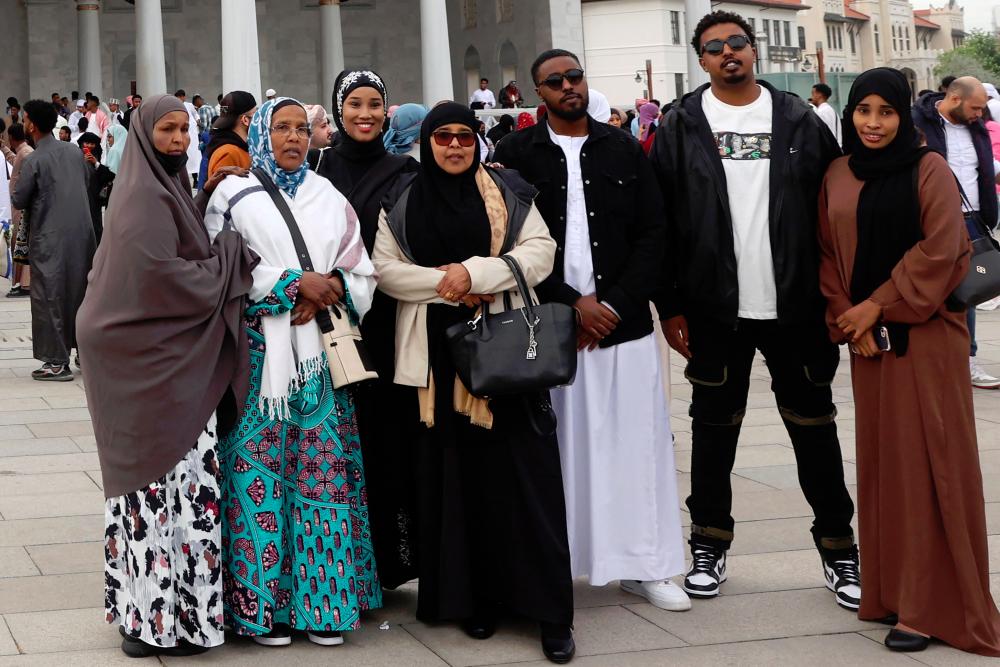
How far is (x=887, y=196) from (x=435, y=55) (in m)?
30.9

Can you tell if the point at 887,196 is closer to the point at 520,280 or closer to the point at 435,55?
the point at 520,280

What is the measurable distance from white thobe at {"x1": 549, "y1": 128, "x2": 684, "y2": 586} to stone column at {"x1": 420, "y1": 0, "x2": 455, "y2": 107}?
29377 millimetres

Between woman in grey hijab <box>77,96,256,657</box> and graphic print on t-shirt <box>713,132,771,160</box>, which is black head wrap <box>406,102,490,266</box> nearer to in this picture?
woman in grey hijab <box>77,96,256,657</box>

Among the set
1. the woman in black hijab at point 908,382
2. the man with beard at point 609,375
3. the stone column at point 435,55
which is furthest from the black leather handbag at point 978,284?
the stone column at point 435,55

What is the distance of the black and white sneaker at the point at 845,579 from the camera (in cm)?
504

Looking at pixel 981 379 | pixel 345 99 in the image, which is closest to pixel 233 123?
pixel 345 99

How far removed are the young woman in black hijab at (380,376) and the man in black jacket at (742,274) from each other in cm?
102

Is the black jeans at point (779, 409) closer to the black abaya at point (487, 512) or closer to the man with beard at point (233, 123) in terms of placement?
the black abaya at point (487, 512)

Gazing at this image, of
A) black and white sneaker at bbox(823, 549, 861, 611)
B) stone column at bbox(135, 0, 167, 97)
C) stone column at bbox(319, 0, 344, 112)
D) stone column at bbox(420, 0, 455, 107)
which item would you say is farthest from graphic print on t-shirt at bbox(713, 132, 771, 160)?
stone column at bbox(319, 0, 344, 112)

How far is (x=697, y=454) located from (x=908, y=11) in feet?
416

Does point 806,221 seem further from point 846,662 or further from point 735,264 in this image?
point 846,662

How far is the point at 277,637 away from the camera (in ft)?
15.8

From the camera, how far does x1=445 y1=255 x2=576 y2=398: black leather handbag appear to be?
4.66 metres

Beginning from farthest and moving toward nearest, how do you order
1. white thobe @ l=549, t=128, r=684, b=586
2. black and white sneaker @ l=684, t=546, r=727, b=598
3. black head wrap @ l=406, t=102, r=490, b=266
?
black and white sneaker @ l=684, t=546, r=727, b=598 → white thobe @ l=549, t=128, r=684, b=586 → black head wrap @ l=406, t=102, r=490, b=266
